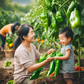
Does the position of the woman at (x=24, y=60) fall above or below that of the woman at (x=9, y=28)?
below

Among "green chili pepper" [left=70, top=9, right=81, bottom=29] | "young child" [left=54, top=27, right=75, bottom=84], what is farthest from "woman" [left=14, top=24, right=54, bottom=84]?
"green chili pepper" [left=70, top=9, right=81, bottom=29]

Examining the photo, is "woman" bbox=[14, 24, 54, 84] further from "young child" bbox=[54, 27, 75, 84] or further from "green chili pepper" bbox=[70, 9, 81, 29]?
"green chili pepper" bbox=[70, 9, 81, 29]

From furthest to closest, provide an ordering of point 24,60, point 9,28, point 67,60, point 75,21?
point 9,28 → point 67,60 → point 24,60 → point 75,21

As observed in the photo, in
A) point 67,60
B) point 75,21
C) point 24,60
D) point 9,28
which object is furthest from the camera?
point 9,28

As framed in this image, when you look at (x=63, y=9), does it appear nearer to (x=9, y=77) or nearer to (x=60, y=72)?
(x=60, y=72)

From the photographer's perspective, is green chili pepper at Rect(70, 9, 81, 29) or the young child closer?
green chili pepper at Rect(70, 9, 81, 29)

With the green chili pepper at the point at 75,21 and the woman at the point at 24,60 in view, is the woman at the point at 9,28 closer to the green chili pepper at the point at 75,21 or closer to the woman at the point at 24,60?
the woman at the point at 24,60

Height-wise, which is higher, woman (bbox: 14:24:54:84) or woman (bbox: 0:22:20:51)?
woman (bbox: 0:22:20:51)

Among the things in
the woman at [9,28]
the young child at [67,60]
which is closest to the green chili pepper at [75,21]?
the young child at [67,60]

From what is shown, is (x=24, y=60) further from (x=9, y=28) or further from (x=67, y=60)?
(x=9, y=28)

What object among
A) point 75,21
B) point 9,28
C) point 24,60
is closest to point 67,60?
point 24,60

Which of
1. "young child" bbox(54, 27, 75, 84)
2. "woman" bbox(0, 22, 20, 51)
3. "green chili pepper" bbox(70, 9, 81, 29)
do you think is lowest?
"young child" bbox(54, 27, 75, 84)

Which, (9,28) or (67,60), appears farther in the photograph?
(9,28)

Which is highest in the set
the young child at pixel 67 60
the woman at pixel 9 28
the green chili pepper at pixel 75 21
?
the woman at pixel 9 28
